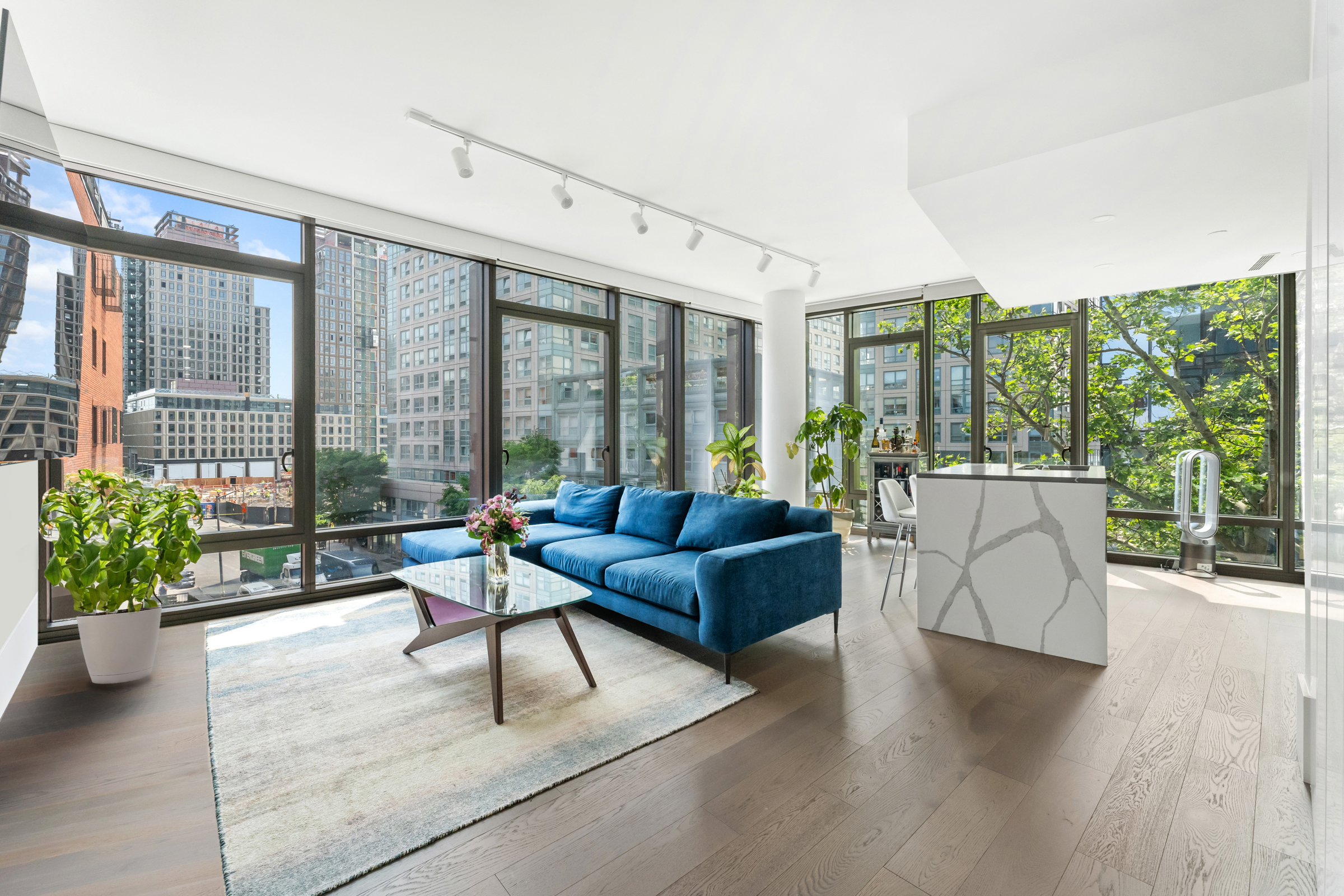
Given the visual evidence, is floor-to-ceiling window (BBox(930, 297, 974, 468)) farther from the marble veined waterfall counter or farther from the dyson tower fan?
the marble veined waterfall counter

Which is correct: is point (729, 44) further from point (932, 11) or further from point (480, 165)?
point (480, 165)

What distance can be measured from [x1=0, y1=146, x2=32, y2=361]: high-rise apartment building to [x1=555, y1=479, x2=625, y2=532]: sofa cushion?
369 cm

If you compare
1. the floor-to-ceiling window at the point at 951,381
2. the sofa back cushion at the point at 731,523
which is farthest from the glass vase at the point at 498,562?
the floor-to-ceiling window at the point at 951,381

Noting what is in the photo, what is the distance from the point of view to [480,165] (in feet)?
11.3

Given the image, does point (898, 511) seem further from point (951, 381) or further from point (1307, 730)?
point (951, 381)

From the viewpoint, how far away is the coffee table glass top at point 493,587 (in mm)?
2527

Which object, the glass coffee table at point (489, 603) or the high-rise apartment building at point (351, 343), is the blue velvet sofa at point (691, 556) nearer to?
the glass coffee table at point (489, 603)

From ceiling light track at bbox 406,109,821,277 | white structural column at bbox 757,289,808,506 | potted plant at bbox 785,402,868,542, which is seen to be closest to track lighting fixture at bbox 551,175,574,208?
ceiling light track at bbox 406,109,821,277

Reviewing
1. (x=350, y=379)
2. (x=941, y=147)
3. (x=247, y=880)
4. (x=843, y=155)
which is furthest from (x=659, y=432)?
(x=247, y=880)

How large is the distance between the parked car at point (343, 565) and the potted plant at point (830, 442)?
4181 mm

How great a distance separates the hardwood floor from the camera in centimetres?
151

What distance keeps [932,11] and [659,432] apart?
4609 mm

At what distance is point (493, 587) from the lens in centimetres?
282

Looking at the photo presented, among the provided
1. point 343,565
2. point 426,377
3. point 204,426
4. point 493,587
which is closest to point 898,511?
point 493,587
